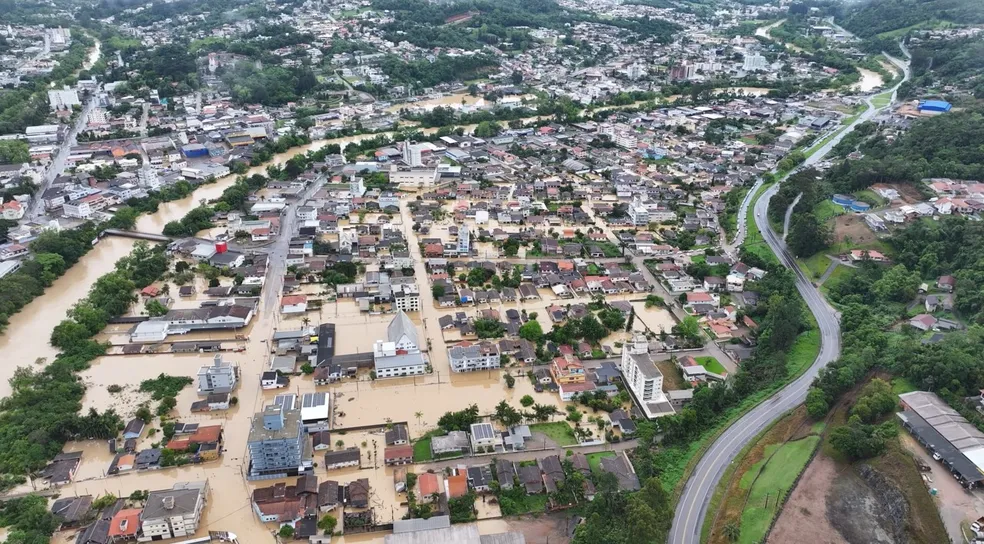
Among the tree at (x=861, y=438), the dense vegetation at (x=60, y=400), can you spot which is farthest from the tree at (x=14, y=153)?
the tree at (x=861, y=438)

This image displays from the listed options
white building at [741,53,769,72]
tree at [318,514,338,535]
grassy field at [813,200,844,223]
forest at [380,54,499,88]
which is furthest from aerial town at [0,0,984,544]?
white building at [741,53,769,72]

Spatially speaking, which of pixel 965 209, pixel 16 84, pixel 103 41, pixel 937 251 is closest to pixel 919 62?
pixel 965 209

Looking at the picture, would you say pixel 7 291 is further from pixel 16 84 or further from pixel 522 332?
pixel 16 84

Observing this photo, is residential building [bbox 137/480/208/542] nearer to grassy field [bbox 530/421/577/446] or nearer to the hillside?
grassy field [bbox 530/421/577/446]

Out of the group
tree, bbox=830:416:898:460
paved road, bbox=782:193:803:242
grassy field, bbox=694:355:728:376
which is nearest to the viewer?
tree, bbox=830:416:898:460

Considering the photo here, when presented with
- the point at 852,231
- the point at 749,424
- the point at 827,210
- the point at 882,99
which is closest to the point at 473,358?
the point at 749,424
